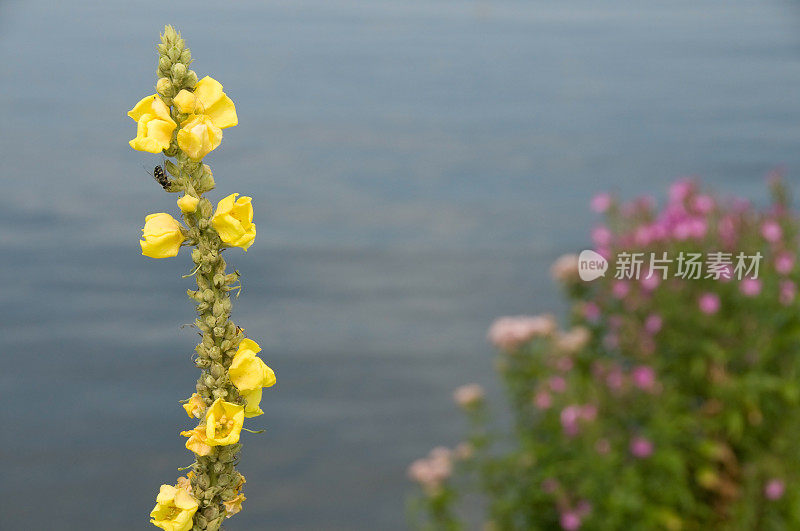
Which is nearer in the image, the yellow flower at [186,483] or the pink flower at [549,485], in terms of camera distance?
the yellow flower at [186,483]

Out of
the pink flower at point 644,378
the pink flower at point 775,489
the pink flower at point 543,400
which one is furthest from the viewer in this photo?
the pink flower at point 543,400

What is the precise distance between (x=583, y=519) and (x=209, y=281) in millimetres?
2514

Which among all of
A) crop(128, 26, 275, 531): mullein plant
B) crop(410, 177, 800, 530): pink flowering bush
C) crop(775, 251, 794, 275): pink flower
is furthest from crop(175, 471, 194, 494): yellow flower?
crop(775, 251, 794, 275): pink flower

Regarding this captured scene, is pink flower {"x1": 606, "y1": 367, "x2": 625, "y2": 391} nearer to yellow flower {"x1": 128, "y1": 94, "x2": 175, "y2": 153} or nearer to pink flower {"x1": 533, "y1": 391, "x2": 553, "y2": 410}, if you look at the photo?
pink flower {"x1": 533, "y1": 391, "x2": 553, "y2": 410}

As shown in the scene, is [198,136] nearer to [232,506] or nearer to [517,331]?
[232,506]

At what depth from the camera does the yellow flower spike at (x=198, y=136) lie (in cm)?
54

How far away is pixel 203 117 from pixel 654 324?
104 inches

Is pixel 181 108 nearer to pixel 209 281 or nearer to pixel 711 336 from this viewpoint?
pixel 209 281

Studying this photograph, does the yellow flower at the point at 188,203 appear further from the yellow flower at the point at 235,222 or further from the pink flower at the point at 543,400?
the pink flower at the point at 543,400

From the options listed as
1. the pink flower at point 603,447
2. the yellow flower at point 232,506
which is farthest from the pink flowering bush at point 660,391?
the yellow flower at point 232,506

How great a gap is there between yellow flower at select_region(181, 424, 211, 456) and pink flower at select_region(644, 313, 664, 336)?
8.56 ft

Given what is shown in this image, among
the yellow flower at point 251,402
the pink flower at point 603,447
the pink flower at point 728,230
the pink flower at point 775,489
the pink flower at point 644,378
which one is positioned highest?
the pink flower at point 728,230

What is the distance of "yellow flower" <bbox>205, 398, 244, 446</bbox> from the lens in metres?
0.53

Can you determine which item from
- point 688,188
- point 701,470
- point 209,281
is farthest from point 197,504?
point 688,188
